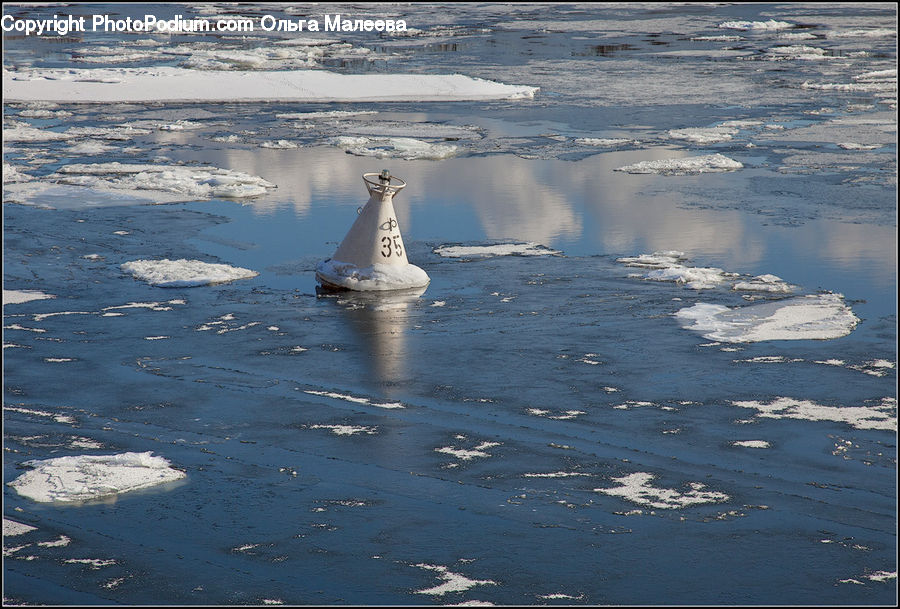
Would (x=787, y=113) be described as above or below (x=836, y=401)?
above

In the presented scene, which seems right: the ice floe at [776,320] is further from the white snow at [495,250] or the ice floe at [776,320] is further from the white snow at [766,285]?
the white snow at [495,250]

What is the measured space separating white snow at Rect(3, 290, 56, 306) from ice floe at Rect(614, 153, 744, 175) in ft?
27.8

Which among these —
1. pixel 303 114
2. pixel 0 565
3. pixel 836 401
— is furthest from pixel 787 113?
pixel 0 565

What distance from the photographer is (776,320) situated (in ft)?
30.0

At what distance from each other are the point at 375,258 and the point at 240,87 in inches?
556

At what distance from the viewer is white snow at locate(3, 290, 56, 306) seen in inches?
380

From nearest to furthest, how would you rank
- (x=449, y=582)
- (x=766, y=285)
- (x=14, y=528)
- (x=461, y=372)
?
(x=449, y=582)
(x=14, y=528)
(x=461, y=372)
(x=766, y=285)

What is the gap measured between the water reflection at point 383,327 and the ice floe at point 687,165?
645cm

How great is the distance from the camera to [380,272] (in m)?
10.2

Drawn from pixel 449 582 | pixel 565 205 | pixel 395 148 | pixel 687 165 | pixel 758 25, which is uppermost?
pixel 758 25

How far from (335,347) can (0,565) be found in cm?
365

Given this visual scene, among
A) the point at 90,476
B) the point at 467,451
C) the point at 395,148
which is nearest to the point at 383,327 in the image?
the point at 467,451

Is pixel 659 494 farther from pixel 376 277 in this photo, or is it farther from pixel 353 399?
pixel 376 277

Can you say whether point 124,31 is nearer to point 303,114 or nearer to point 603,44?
point 603,44
